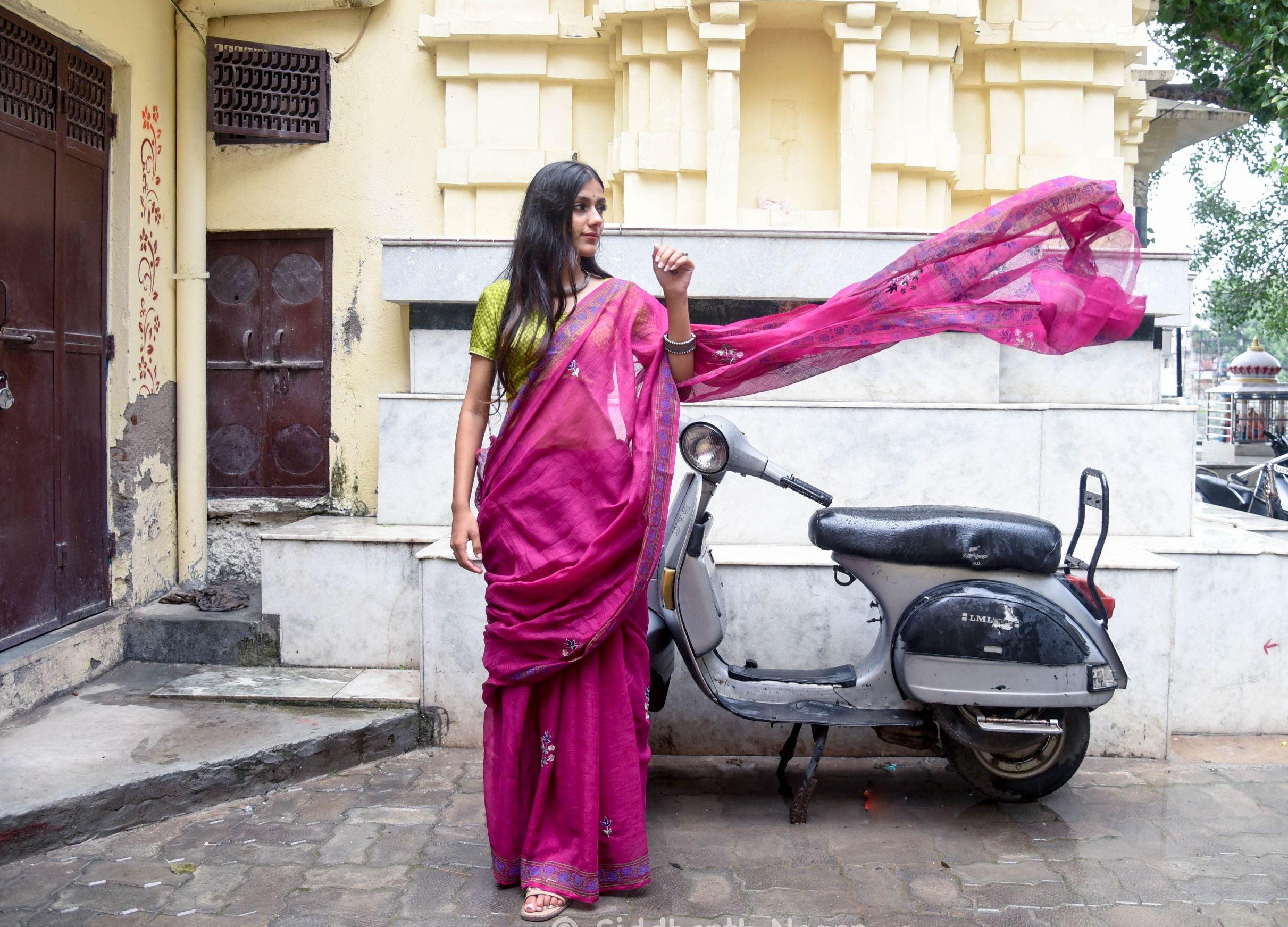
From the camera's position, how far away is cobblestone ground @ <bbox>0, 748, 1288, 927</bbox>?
2619 millimetres

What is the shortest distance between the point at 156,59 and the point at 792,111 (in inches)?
117

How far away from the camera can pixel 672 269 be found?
2604 millimetres

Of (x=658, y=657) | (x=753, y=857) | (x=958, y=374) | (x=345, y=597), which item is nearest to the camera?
(x=753, y=857)

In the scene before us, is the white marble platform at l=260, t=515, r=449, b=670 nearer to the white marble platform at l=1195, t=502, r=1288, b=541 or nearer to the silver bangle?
the silver bangle

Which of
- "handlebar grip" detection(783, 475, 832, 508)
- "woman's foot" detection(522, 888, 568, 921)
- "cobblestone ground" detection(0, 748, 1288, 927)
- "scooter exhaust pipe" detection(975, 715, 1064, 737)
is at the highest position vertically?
"handlebar grip" detection(783, 475, 832, 508)

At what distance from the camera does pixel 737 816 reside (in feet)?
10.6

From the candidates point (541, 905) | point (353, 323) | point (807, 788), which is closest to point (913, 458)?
point (807, 788)

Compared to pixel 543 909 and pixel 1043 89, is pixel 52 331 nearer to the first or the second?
pixel 543 909

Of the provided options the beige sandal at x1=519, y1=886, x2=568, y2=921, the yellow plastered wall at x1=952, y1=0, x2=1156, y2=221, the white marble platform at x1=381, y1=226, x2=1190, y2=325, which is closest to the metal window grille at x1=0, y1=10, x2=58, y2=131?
the white marble platform at x1=381, y1=226, x2=1190, y2=325

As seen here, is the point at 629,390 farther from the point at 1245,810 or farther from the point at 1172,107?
the point at 1172,107

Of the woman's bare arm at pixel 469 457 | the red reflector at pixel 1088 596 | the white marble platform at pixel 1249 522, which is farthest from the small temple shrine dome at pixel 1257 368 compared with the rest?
the woman's bare arm at pixel 469 457

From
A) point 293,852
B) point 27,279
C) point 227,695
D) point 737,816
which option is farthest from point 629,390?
point 27,279

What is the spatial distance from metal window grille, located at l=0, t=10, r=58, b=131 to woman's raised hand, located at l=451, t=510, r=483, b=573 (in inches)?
97.4

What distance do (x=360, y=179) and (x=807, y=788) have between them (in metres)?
3.61
